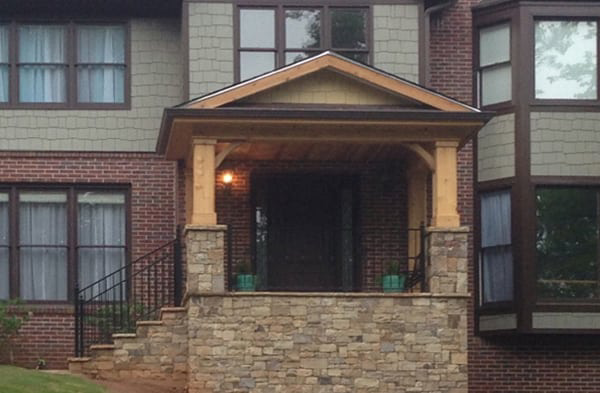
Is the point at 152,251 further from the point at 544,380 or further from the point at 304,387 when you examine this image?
the point at 544,380

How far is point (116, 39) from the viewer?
90.4 ft

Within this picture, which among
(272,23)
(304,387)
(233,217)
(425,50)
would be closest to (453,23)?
(425,50)

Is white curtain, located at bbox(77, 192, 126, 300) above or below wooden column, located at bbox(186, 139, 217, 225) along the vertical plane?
below

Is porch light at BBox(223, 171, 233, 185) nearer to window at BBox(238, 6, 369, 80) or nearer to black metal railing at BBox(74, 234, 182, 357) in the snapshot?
black metal railing at BBox(74, 234, 182, 357)

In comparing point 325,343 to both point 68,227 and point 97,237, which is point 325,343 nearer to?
point 97,237

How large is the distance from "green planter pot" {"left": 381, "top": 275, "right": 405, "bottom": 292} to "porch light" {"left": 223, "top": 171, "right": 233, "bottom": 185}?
3386mm

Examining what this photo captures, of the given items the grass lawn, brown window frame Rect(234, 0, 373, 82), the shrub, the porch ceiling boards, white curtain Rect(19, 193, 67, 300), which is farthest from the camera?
white curtain Rect(19, 193, 67, 300)

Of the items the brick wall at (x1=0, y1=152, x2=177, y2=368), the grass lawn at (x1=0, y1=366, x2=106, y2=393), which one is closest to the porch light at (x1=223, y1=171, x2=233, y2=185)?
the brick wall at (x1=0, y1=152, x2=177, y2=368)

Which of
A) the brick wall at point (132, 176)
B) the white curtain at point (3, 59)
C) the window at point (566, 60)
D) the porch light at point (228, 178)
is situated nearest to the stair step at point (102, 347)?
the brick wall at point (132, 176)

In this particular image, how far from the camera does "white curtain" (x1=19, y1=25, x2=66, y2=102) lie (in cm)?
2733

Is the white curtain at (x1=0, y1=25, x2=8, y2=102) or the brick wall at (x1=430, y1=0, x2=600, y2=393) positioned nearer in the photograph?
the brick wall at (x1=430, y1=0, x2=600, y2=393)

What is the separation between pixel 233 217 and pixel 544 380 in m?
5.65

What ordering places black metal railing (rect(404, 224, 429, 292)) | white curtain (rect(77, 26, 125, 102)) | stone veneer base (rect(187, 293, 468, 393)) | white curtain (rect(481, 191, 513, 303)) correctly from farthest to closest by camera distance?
1. white curtain (rect(77, 26, 125, 102))
2. white curtain (rect(481, 191, 513, 303))
3. black metal railing (rect(404, 224, 429, 292))
4. stone veneer base (rect(187, 293, 468, 393))

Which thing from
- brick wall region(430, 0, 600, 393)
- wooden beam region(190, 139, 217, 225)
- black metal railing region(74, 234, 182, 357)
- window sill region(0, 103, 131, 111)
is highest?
window sill region(0, 103, 131, 111)
